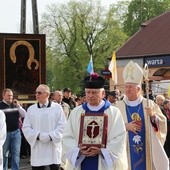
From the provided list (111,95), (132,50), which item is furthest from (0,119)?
(132,50)

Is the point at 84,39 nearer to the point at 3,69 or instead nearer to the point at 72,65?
the point at 72,65

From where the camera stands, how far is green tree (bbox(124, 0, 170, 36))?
55.7 metres

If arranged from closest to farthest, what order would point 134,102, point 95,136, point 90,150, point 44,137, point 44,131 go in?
point 90,150
point 95,136
point 134,102
point 44,137
point 44,131

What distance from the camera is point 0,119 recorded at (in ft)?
25.0

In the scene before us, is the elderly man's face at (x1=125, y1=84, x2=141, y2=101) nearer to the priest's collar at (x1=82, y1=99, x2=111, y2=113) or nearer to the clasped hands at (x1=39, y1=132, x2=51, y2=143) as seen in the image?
the priest's collar at (x1=82, y1=99, x2=111, y2=113)

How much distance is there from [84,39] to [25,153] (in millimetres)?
38269

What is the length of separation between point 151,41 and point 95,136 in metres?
36.3

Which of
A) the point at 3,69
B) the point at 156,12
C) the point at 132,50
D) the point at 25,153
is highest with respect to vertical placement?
the point at 156,12

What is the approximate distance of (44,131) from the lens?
8.87 metres

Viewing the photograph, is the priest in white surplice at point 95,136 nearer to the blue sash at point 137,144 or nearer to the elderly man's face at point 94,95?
the elderly man's face at point 94,95


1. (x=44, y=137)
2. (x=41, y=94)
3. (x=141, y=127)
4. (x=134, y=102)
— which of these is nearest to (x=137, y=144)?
(x=141, y=127)

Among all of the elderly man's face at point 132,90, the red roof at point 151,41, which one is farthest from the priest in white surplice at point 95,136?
the red roof at point 151,41

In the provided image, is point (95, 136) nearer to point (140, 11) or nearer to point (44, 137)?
point (44, 137)

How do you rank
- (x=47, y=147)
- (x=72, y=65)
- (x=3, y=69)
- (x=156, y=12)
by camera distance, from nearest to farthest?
(x=47, y=147) → (x=3, y=69) → (x=72, y=65) → (x=156, y=12)
